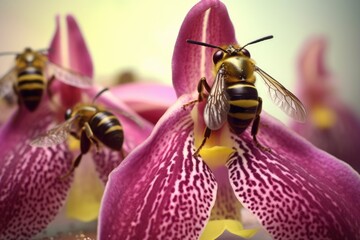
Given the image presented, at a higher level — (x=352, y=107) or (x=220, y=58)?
(x=220, y=58)

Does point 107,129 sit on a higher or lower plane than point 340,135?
higher

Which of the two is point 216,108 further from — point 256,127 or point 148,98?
point 148,98

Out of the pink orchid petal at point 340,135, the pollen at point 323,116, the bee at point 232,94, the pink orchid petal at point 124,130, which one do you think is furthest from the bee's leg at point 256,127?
the pollen at point 323,116

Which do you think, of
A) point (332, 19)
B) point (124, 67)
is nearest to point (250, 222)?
point (124, 67)

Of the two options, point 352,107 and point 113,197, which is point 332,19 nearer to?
point 352,107

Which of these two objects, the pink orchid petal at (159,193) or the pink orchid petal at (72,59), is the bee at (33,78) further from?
the pink orchid petal at (159,193)

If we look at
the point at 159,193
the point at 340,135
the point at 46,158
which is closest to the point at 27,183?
the point at 46,158
